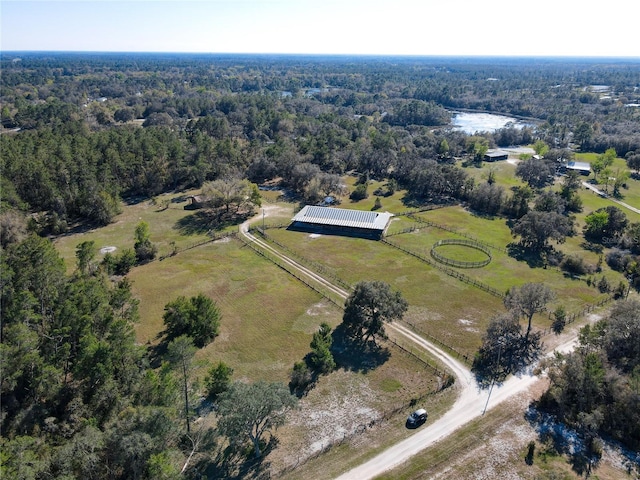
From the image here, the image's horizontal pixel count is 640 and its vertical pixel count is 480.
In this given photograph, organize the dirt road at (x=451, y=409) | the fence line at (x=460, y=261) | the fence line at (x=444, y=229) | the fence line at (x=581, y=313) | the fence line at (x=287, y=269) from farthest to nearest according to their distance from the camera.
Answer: the fence line at (x=444, y=229) < the fence line at (x=460, y=261) < the fence line at (x=287, y=269) < the fence line at (x=581, y=313) < the dirt road at (x=451, y=409)

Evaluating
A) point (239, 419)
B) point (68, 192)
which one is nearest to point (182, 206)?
point (68, 192)

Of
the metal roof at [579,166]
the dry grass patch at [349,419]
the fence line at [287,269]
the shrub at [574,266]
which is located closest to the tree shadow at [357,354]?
the dry grass patch at [349,419]

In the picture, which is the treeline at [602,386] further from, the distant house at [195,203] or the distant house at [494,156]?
the distant house at [494,156]

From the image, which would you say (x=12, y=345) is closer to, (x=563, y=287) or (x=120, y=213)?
(x=120, y=213)

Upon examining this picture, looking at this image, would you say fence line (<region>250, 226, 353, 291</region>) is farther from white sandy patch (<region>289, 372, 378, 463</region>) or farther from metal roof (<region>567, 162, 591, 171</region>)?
metal roof (<region>567, 162, 591, 171</region>)

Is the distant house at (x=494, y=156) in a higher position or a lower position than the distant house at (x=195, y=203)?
higher

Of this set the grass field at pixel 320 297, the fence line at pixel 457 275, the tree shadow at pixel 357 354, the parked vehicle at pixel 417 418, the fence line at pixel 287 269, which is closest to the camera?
the parked vehicle at pixel 417 418

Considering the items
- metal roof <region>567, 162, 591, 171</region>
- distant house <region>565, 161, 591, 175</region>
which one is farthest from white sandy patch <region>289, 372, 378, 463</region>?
metal roof <region>567, 162, 591, 171</region>
